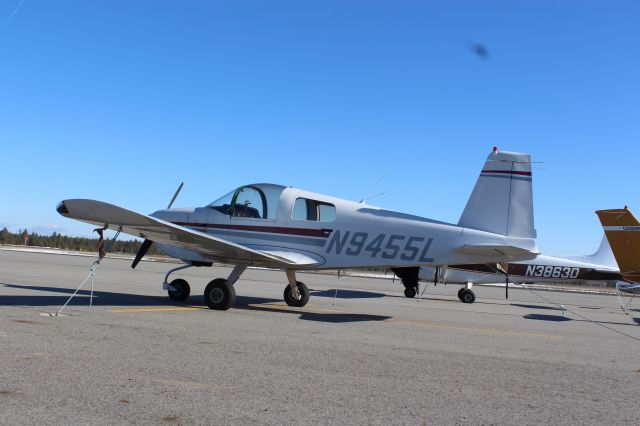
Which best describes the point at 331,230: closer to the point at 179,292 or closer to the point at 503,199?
the point at 503,199

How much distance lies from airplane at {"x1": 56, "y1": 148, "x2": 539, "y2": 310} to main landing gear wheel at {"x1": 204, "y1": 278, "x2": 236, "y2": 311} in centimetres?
2

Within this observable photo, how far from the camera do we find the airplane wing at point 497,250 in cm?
980

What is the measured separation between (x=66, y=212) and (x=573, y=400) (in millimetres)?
7719

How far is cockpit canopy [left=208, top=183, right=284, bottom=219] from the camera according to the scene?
1146 cm

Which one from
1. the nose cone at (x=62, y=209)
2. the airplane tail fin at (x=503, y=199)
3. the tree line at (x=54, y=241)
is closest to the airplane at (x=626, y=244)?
the airplane tail fin at (x=503, y=199)

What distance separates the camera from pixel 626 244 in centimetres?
1481

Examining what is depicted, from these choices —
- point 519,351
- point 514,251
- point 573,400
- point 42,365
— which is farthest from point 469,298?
point 42,365

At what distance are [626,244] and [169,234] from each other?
11.5 meters

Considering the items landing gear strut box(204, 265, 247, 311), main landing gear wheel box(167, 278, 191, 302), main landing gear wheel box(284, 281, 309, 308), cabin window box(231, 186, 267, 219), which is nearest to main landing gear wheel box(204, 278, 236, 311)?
landing gear strut box(204, 265, 247, 311)

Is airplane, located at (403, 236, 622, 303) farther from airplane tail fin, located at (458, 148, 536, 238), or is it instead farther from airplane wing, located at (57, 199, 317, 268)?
airplane wing, located at (57, 199, 317, 268)

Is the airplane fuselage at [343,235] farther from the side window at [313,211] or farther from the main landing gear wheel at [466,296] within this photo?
the main landing gear wheel at [466,296]

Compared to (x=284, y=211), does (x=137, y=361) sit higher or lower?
lower

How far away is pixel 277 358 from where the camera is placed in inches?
228

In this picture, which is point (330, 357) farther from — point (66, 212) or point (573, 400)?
point (66, 212)
